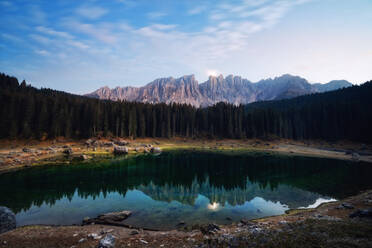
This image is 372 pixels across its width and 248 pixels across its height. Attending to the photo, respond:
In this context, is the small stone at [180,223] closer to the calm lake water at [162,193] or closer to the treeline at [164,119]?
the calm lake water at [162,193]

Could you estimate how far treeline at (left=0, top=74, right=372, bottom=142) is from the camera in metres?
74.1

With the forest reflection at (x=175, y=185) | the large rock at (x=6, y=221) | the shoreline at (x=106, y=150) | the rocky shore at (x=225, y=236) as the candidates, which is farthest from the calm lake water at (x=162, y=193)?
the shoreline at (x=106, y=150)

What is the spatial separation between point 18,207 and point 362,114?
137637 mm

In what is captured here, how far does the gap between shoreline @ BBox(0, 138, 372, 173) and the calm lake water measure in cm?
966

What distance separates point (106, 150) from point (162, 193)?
47520mm

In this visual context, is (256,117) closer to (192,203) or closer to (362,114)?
(362,114)

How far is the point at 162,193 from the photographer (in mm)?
26000

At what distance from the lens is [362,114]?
90.2m

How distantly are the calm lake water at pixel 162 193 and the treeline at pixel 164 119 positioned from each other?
5183 cm

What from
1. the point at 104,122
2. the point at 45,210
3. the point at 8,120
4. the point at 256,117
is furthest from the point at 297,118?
the point at 8,120

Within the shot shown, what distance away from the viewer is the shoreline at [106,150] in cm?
4283

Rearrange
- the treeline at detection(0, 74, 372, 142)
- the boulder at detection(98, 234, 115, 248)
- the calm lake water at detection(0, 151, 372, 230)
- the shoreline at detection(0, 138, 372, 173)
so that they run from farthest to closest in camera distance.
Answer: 1. the treeline at detection(0, 74, 372, 142)
2. the shoreline at detection(0, 138, 372, 173)
3. the calm lake water at detection(0, 151, 372, 230)
4. the boulder at detection(98, 234, 115, 248)

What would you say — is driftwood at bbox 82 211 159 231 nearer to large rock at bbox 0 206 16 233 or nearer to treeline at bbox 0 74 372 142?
large rock at bbox 0 206 16 233

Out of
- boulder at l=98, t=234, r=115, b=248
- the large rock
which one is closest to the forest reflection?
the large rock
